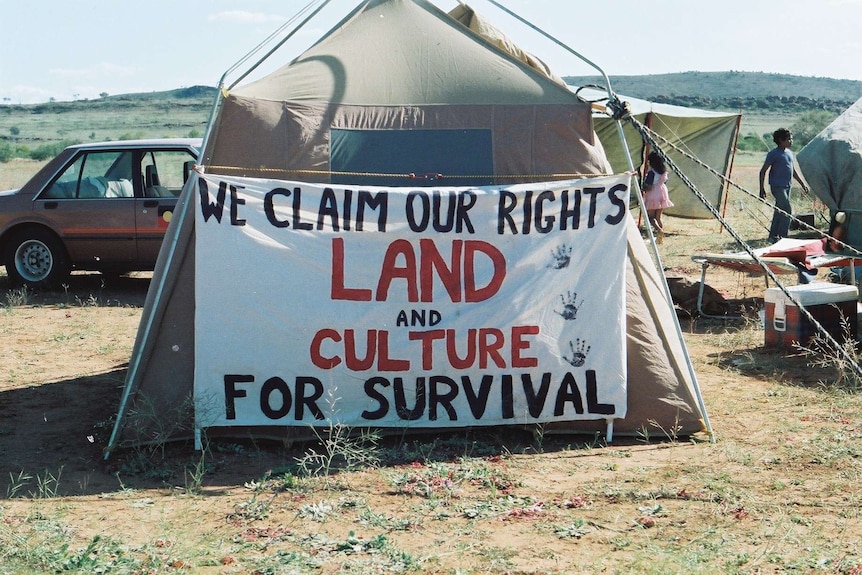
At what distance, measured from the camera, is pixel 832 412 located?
6520 millimetres

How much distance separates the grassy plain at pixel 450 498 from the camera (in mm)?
4242

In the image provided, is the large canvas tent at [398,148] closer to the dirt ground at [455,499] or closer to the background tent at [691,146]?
the dirt ground at [455,499]

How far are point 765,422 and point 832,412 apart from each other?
0.50 m

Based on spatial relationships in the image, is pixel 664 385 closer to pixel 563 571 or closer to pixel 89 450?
pixel 563 571

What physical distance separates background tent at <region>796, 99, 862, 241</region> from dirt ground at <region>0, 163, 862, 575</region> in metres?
4.59

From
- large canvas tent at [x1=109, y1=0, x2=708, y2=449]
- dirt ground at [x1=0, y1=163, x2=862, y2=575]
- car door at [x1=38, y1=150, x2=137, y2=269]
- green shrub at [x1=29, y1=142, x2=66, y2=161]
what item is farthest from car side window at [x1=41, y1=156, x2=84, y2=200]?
green shrub at [x1=29, y1=142, x2=66, y2=161]

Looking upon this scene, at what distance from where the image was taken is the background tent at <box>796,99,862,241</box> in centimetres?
1098

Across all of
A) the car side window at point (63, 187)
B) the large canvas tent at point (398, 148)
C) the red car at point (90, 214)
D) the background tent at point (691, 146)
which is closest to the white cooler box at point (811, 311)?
the large canvas tent at point (398, 148)

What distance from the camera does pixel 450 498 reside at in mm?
5035

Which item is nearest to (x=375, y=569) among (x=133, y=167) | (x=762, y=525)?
(x=762, y=525)

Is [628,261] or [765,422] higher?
[628,261]

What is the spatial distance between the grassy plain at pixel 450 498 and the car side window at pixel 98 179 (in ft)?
14.2

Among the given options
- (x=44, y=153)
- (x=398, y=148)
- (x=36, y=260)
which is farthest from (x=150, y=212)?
(x=44, y=153)

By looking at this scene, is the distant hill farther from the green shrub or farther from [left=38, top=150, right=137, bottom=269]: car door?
[left=38, top=150, right=137, bottom=269]: car door
